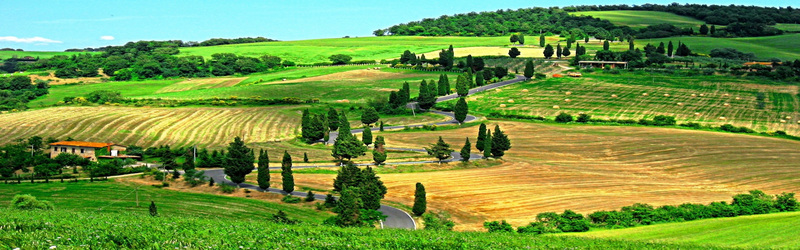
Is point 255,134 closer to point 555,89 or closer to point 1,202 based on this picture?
point 1,202

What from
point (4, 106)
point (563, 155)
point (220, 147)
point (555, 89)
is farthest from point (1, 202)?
point (555, 89)

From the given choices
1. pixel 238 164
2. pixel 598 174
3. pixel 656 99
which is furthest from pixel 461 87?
pixel 238 164

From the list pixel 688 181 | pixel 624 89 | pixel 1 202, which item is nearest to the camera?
pixel 1 202

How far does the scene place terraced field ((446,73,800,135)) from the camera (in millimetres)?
142500

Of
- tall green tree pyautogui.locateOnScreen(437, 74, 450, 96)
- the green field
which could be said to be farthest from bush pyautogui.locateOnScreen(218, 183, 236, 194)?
tall green tree pyautogui.locateOnScreen(437, 74, 450, 96)

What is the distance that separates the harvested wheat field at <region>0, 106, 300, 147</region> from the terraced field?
4970cm

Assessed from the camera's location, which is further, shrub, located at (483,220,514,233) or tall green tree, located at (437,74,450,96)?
tall green tree, located at (437,74,450,96)

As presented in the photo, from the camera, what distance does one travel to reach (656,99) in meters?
161

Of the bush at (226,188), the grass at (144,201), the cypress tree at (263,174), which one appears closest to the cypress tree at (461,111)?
the cypress tree at (263,174)

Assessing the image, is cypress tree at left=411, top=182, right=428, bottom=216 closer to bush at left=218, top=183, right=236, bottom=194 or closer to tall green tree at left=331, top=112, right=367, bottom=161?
bush at left=218, top=183, right=236, bottom=194

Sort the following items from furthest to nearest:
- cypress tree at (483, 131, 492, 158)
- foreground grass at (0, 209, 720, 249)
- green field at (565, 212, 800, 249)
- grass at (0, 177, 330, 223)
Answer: cypress tree at (483, 131, 492, 158) → grass at (0, 177, 330, 223) → green field at (565, 212, 800, 249) → foreground grass at (0, 209, 720, 249)

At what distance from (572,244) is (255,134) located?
312 feet

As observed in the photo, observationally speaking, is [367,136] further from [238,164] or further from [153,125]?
[153,125]

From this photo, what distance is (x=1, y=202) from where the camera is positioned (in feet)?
252
